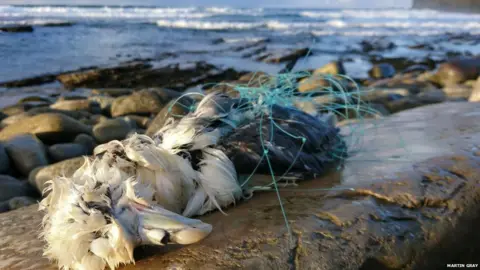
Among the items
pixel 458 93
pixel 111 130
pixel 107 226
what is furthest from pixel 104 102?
pixel 107 226

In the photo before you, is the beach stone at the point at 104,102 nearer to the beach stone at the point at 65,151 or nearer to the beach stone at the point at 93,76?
the beach stone at the point at 93,76

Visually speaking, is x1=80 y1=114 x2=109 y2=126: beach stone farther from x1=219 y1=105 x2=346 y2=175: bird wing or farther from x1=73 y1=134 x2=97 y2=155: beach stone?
x1=219 y1=105 x2=346 y2=175: bird wing

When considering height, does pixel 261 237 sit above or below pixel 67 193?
below

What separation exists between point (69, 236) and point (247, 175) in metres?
0.90

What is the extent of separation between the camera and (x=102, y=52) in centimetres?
1357

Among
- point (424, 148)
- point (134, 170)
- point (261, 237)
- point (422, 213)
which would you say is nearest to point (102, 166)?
point (134, 170)

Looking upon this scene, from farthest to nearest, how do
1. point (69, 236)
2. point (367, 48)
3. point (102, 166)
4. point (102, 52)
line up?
1. point (367, 48)
2. point (102, 52)
3. point (102, 166)
4. point (69, 236)

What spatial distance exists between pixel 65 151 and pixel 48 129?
48 centimetres

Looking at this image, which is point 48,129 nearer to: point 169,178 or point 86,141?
point 86,141

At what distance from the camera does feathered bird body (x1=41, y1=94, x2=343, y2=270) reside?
1364 millimetres

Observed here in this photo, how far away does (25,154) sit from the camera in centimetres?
445

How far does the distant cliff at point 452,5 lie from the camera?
62.5 meters

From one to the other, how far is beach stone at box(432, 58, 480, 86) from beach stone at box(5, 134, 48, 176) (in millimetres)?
8559

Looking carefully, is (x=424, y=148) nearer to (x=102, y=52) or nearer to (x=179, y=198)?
(x=179, y=198)
